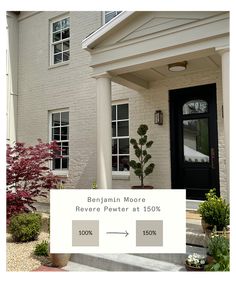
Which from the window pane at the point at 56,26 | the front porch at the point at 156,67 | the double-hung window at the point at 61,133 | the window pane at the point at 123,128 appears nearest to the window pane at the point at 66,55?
the window pane at the point at 56,26

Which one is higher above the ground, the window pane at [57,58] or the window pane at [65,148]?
the window pane at [57,58]

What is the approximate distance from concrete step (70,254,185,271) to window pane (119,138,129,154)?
2.54m

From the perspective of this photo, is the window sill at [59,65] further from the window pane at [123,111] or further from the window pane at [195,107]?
the window pane at [195,107]

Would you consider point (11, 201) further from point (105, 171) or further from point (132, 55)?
point (132, 55)

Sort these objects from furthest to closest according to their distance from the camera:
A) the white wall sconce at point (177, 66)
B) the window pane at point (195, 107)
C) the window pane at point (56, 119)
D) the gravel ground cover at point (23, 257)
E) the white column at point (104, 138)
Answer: the window pane at point (56, 119) < the window pane at point (195, 107) < the white wall sconce at point (177, 66) < the white column at point (104, 138) < the gravel ground cover at point (23, 257)

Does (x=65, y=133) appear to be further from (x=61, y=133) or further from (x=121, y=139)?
(x=121, y=139)

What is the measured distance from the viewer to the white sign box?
8.45ft

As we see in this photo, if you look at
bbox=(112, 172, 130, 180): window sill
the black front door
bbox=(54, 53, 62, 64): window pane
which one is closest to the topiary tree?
bbox=(112, 172, 130, 180): window sill

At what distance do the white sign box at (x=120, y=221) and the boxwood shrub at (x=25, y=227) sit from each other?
4.90 ft

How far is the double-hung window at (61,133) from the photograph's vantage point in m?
5.80

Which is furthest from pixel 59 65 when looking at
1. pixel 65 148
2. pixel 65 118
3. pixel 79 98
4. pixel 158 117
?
pixel 158 117
